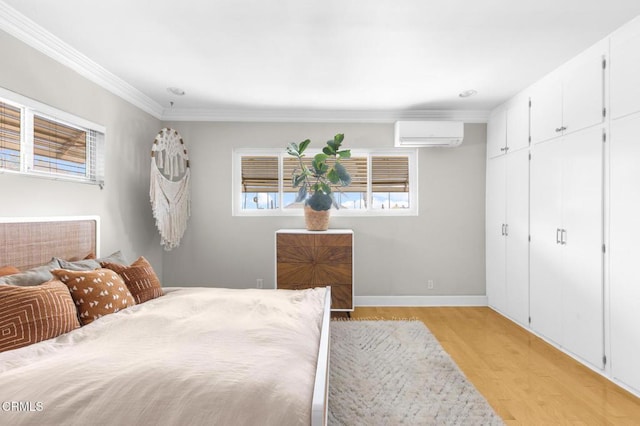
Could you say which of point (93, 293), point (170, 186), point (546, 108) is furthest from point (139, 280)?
point (546, 108)

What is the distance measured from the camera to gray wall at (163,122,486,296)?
462cm

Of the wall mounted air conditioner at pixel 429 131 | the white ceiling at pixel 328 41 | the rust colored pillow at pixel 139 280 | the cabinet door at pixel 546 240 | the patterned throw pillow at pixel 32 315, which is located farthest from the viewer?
the wall mounted air conditioner at pixel 429 131

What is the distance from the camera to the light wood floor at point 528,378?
2145 mm

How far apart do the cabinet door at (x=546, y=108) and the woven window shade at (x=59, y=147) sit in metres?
4.22

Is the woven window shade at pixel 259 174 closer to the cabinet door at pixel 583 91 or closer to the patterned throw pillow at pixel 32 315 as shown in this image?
the patterned throw pillow at pixel 32 315

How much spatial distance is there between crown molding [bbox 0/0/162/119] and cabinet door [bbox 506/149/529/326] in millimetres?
4161

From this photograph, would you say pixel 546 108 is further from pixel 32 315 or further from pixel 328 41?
pixel 32 315

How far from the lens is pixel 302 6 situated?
7.33 feet

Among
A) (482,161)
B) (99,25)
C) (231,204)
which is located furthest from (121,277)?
(482,161)

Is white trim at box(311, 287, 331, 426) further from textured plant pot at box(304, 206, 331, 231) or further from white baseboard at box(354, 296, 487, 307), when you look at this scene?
white baseboard at box(354, 296, 487, 307)

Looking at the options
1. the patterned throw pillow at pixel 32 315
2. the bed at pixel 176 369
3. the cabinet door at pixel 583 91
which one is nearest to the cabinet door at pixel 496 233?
the cabinet door at pixel 583 91

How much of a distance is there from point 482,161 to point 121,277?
14.1 ft

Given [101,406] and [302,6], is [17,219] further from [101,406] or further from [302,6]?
[302,6]

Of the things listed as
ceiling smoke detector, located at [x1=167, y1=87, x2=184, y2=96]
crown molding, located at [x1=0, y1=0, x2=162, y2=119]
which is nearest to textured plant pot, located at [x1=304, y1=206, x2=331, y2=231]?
ceiling smoke detector, located at [x1=167, y1=87, x2=184, y2=96]
